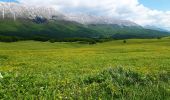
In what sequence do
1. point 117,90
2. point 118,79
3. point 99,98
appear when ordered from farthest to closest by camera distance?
1. point 118,79
2. point 117,90
3. point 99,98

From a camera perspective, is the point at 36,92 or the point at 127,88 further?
the point at 127,88

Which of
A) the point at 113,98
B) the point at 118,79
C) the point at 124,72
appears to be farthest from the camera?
the point at 124,72

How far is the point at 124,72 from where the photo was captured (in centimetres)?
1719

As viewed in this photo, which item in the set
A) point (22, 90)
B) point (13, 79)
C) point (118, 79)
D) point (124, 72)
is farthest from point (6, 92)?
point (124, 72)

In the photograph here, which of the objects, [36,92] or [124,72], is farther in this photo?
[124,72]

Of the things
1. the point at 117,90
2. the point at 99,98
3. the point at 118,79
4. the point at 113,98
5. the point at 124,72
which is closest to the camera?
the point at 99,98

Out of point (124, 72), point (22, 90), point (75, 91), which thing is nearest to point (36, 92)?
point (22, 90)

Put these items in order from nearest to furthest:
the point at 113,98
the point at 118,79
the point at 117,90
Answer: the point at 113,98 → the point at 117,90 → the point at 118,79

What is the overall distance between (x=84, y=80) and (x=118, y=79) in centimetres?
165

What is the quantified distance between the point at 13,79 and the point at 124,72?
5.45 m

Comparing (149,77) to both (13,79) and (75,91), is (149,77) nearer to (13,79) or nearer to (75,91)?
(75,91)

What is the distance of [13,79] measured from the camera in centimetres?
1457

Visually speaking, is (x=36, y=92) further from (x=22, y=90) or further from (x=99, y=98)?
(x=99, y=98)

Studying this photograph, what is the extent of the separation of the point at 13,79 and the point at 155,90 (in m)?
5.65
